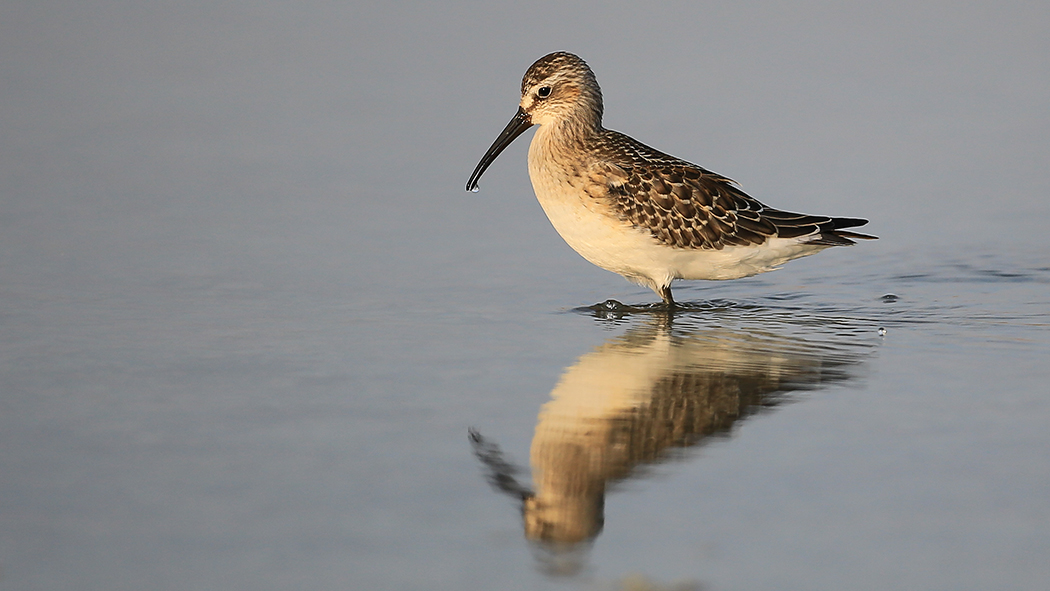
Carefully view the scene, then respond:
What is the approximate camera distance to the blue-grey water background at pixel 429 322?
13.5 ft

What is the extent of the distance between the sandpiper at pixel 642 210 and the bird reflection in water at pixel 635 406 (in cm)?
75

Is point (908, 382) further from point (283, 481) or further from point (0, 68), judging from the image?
point (0, 68)

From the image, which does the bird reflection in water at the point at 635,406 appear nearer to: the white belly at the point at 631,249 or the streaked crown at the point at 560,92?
the white belly at the point at 631,249

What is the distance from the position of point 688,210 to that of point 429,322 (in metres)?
2.13

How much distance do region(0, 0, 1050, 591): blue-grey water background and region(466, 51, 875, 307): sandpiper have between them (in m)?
0.35

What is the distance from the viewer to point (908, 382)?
19.8 feet

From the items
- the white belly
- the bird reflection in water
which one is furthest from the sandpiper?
the bird reflection in water

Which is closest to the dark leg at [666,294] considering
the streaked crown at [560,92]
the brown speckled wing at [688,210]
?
the brown speckled wing at [688,210]

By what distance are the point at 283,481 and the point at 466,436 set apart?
0.87m

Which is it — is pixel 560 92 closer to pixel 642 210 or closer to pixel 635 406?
pixel 642 210

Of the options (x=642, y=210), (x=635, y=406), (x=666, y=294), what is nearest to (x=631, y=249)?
(x=642, y=210)

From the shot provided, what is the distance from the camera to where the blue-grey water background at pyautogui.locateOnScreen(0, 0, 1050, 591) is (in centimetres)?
410

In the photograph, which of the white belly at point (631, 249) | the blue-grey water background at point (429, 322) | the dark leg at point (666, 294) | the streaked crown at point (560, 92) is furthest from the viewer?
the streaked crown at point (560, 92)

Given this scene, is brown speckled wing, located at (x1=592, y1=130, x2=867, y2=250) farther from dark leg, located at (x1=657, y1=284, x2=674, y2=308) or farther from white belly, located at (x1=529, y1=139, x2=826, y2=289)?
dark leg, located at (x1=657, y1=284, x2=674, y2=308)
